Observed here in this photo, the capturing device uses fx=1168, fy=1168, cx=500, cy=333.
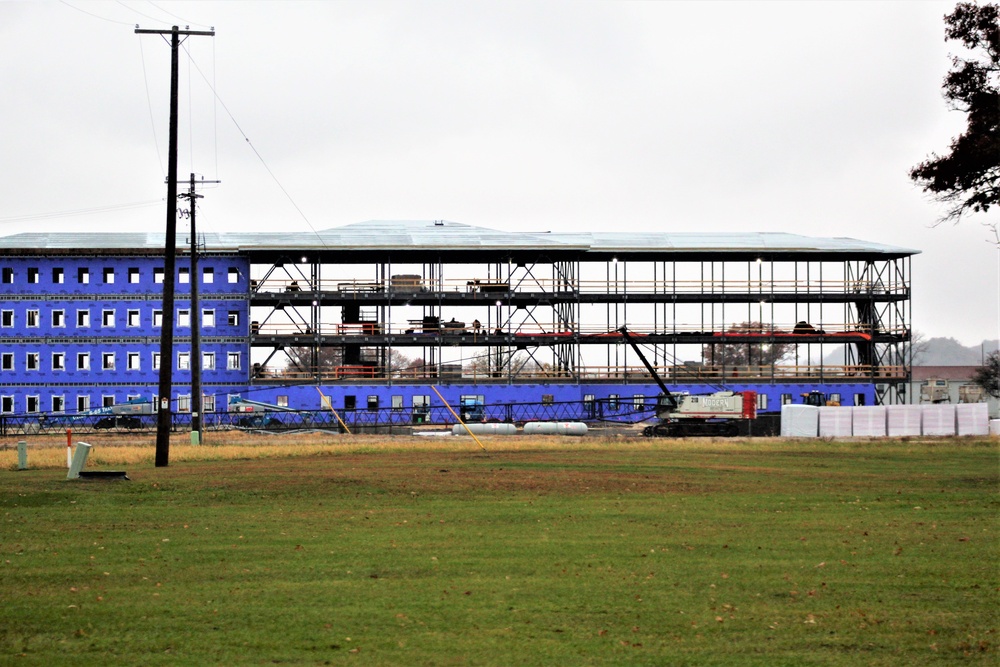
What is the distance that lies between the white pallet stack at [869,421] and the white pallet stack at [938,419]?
183 cm

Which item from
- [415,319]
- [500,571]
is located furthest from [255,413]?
[500,571]

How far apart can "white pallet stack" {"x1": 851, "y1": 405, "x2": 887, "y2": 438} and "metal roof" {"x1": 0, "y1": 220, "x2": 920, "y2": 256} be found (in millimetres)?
24221

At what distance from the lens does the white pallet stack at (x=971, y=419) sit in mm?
55000

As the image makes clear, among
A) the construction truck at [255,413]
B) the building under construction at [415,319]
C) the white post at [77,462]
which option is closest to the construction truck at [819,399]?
the building under construction at [415,319]

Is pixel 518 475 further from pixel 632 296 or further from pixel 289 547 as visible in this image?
pixel 632 296

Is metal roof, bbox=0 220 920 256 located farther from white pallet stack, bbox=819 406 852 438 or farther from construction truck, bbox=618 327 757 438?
white pallet stack, bbox=819 406 852 438

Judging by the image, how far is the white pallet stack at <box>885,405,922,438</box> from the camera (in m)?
55.8

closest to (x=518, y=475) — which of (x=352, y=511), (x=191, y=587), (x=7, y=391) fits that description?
(x=352, y=511)

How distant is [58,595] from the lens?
491 inches

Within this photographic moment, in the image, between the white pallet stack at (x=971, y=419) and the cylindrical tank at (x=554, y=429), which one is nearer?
the white pallet stack at (x=971, y=419)

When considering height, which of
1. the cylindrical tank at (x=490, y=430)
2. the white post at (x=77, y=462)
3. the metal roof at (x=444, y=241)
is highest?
the metal roof at (x=444, y=241)

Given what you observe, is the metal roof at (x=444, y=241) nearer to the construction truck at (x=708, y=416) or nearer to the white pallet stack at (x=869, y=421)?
the construction truck at (x=708, y=416)

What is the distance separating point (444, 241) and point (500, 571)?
65.9 m

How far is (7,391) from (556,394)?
125 feet
